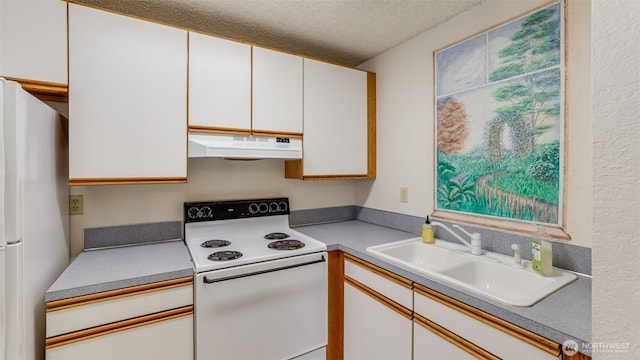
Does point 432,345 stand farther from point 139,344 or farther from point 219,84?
point 219,84

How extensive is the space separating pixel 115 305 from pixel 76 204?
31.4 inches

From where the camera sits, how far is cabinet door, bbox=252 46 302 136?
6.32ft

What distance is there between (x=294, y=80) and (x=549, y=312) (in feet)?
6.09

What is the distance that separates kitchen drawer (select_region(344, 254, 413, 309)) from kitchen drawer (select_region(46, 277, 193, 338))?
0.92 metres

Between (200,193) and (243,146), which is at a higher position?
(243,146)

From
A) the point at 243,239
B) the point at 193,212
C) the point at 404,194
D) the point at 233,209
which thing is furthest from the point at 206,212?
the point at 404,194

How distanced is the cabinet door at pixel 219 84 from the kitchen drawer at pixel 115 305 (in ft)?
2.97

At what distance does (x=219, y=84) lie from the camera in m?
1.80

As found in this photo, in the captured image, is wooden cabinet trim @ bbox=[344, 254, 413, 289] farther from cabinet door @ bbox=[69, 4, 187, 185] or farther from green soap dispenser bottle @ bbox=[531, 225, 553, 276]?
cabinet door @ bbox=[69, 4, 187, 185]

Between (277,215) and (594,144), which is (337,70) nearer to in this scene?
(277,215)

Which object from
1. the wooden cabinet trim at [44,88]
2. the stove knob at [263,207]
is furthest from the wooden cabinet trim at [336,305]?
the wooden cabinet trim at [44,88]

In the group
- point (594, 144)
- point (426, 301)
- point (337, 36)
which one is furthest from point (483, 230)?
point (337, 36)

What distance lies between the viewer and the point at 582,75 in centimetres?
127

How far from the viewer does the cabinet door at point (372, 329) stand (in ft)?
4.81
